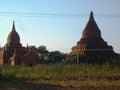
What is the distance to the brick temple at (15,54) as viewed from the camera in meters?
46.3

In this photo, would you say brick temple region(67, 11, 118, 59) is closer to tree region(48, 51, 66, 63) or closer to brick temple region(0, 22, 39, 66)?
brick temple region(0, 22, 39, 66)

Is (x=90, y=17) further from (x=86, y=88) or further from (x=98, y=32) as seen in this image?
(x=86, y=88)

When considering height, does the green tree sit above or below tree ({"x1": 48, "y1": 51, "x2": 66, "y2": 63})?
above

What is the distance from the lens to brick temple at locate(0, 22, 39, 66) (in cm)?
4625

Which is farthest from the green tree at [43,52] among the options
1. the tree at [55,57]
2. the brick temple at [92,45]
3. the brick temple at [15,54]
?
the brick temple at [92,45]

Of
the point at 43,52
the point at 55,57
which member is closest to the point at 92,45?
the point at 55,57

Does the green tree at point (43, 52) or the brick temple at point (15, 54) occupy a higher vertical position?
the green tree at point (43, 52)

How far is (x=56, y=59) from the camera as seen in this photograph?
2584 inches

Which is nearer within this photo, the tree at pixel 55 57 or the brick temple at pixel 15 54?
the brick temple at pixel 15 54

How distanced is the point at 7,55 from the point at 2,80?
29.9 m

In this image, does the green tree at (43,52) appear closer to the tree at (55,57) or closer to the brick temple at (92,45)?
the tree at (55,57)

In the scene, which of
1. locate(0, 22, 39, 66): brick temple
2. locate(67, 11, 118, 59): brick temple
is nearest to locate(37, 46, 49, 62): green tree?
locate(0, 22, 39, 66): brick temple

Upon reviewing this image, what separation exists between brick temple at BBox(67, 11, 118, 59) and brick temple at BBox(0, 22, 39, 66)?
512 cm

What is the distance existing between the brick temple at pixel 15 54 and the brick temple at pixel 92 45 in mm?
5115
